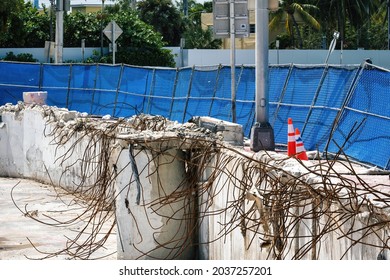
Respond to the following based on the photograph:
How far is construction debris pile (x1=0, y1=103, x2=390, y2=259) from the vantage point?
26.3ft

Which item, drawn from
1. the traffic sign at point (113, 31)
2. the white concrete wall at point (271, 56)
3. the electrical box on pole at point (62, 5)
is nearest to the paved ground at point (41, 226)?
the electrical box on pole at point (62, 5)

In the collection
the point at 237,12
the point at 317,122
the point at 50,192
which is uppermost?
the point at 237,12

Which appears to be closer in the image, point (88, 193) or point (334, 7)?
point (88, 193)

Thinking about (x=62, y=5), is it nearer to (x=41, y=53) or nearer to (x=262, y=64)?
(x=262, y=64)

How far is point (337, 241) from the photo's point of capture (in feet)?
27.1

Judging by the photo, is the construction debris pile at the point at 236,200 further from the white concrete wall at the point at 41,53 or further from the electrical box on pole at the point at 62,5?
the white concrete wall at the point at 41,53

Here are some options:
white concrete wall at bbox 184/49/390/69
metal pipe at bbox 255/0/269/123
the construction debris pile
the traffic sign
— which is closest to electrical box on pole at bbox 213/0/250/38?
metal pipe at bbox 255/0/269/123

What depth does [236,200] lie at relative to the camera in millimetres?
10266

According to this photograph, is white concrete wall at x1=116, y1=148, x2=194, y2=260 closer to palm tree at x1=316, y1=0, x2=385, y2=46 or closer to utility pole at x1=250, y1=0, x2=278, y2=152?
utility pole at x1=250, y1=0, x2=278, y2=152

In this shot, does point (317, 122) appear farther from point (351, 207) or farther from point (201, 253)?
point (351, 207)

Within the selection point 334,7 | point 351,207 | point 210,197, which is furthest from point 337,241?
point 334,7
